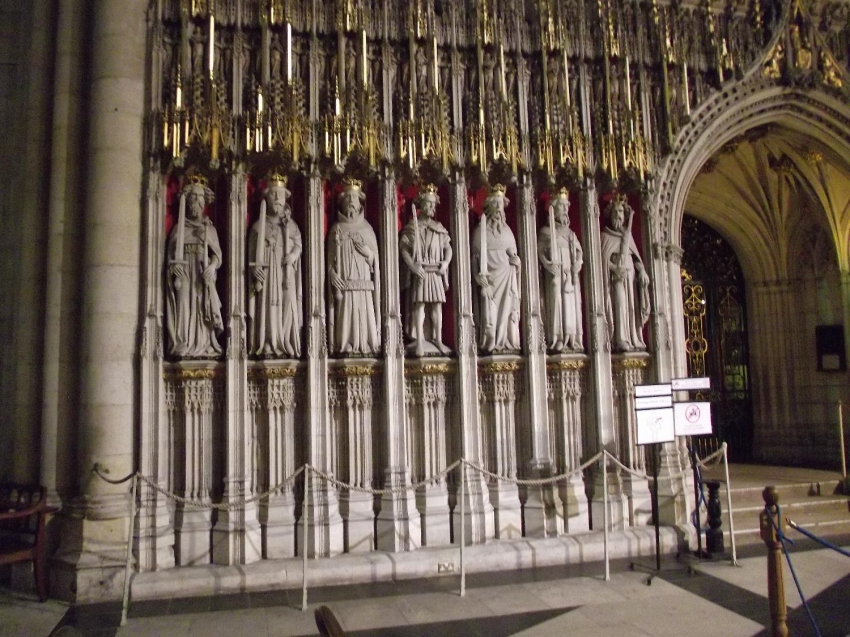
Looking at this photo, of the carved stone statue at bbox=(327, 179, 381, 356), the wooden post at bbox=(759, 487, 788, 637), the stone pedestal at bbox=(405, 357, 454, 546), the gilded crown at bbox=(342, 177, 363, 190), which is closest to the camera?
the wooden post at bbox=(759, 487, 788, 637)

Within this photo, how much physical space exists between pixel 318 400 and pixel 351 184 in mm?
2842

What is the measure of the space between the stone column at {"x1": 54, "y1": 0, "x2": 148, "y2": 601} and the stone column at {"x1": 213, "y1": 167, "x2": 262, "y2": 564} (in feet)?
3.48

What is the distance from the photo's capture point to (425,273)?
8.85 meters

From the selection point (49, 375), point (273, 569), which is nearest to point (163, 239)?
point (49, 375)

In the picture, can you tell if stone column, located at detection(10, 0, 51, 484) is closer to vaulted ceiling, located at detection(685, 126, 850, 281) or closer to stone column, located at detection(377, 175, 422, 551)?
stone column, located at detection(377, 175, 422, 551)

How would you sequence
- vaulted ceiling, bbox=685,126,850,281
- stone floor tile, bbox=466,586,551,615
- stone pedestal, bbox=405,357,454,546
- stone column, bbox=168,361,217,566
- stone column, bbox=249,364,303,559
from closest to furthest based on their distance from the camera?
1. stone floor tile, bbox=466,586,551,615
2. stone column, bbox=168,361,217,566
3. stone column, bbox=249,364,303,559
4. stone pedestal, bbox=405,357,454,546
5. vaulted ceiling, bbox=685,126,850,281

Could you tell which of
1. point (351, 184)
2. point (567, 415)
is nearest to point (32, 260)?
point (351, 184)

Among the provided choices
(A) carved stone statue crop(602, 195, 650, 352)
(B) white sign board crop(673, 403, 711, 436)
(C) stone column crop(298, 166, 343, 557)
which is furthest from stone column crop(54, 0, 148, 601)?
(B) white sign board crop(673, 403, 711, 436)

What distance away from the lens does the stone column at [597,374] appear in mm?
9141

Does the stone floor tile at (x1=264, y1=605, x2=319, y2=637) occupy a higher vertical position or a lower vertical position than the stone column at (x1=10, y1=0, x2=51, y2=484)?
lower

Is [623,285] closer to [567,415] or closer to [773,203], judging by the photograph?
[567,415]

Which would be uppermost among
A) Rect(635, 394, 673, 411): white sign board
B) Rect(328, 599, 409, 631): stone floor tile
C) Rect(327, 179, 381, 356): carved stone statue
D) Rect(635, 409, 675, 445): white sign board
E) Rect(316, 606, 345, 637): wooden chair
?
Rect(327, 179, 381, 356): carved stone statue

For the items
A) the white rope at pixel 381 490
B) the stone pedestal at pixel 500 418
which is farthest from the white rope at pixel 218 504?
the stone pedestal at pixel 500 418

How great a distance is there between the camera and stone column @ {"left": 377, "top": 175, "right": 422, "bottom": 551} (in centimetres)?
838
